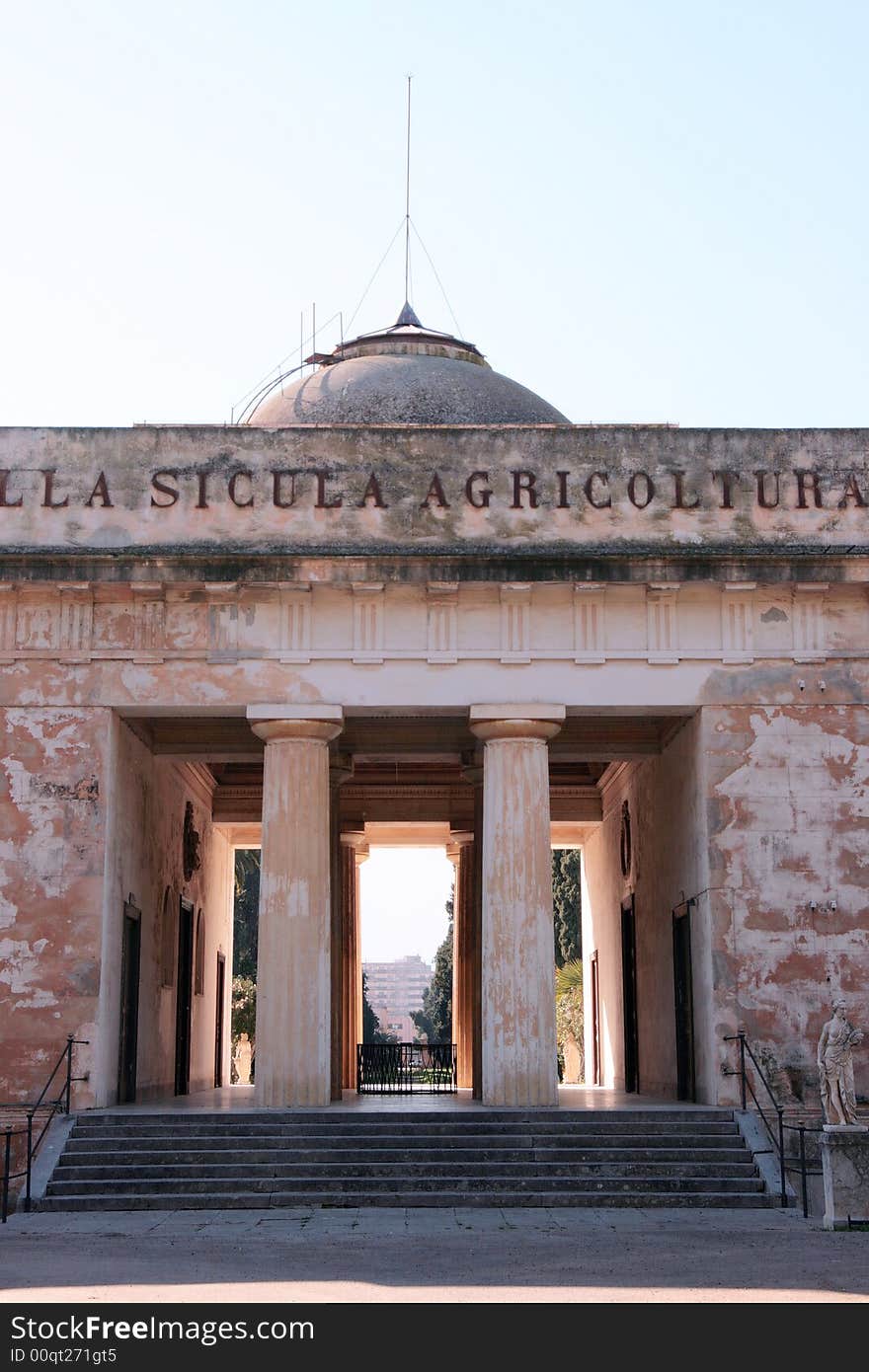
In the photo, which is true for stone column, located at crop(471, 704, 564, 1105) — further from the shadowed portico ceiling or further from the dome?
the dome

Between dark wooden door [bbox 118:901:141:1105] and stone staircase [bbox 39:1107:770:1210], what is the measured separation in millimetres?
2964

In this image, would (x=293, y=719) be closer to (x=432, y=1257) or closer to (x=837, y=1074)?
(x=837, y=1074)

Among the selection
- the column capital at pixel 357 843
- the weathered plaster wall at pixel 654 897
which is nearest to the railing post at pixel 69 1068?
the weathered plaster wall at pixel 654 897

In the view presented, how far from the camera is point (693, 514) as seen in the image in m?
20.5

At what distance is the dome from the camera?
2417 cm

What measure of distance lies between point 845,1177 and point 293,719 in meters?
8.47

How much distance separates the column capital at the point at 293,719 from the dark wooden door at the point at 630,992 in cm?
786

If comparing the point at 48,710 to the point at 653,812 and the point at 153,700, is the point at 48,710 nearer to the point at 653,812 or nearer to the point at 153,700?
the point at 153,700

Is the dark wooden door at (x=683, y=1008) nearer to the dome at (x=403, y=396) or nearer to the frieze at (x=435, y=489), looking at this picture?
the frieze at (x=435, y=489)

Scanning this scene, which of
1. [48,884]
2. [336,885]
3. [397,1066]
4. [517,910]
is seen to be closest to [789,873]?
[517,910]

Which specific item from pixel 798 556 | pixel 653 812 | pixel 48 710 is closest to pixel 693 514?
pixel 798 556

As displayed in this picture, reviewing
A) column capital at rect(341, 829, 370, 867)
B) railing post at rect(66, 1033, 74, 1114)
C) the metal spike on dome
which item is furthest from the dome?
railing post at rect(66, 1033, 74, 1114)

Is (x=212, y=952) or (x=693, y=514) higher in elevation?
(x=693, y=514)
